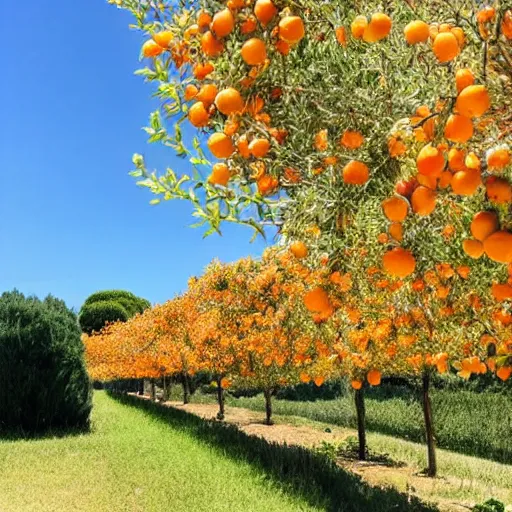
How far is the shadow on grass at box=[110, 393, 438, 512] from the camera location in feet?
22.8

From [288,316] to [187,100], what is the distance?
1192 centimetres

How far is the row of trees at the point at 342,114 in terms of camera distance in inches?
70.4

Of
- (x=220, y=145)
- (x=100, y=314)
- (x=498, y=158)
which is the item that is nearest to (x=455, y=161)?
(x=498, y=158)

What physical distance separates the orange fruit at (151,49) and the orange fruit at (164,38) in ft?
0.05

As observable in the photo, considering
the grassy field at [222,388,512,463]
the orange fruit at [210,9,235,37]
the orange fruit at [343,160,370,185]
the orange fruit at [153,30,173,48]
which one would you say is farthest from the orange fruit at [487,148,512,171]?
the grassy field at [222,388,512,463]

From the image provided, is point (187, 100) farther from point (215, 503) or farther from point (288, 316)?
point (288, 316)

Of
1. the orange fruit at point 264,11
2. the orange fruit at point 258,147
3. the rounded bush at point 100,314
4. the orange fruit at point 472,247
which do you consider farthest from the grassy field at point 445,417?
the rounded bush at point 100,314

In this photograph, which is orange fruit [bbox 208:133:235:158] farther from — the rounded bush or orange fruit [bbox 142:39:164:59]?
the rounded bush

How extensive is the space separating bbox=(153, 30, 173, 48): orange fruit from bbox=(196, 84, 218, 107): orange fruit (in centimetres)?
45

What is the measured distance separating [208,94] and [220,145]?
285 mm

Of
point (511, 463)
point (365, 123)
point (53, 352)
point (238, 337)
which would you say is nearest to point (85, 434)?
point (53, 352)

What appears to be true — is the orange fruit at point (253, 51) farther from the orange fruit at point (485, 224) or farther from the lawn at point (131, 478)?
the lawn at point (131, 478)

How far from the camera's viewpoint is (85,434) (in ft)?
45.0

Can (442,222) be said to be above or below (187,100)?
below
